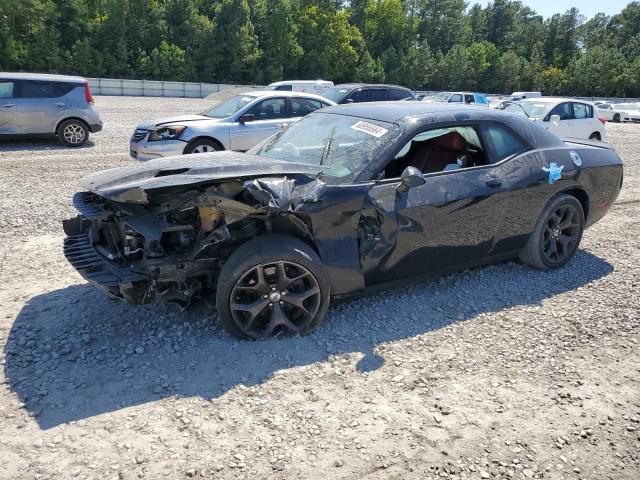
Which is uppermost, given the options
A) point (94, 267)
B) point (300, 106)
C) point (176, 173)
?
point (300, 106)

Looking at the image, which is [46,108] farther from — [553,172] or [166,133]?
[553,172]

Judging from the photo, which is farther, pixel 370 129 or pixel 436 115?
pixel 436 115

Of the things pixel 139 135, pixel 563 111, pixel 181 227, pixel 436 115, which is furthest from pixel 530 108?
pixel 181 227

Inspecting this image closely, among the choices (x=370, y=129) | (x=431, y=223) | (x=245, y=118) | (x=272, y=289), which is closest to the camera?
(x=272, y=289)

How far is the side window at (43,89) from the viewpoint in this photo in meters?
11.6

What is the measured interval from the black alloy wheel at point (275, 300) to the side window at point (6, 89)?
10661 millimetres

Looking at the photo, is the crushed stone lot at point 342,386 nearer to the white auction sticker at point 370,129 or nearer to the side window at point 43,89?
the white auction sticker at point 370,129

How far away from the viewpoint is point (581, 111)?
13961mm

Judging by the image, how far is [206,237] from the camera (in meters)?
3.56

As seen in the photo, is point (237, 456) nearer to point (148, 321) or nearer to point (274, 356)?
point (274, 356)

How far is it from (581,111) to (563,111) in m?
0.81

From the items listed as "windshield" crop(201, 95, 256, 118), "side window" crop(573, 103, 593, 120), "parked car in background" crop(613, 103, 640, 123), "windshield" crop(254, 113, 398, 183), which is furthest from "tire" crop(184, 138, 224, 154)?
"parked car in background" crop(613, 103, 640, 123)

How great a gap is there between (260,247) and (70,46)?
2329 inches

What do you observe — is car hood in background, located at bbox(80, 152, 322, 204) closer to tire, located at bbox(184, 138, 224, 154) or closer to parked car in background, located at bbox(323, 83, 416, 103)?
tire, located at bbox(184, 138, 224, 154)
